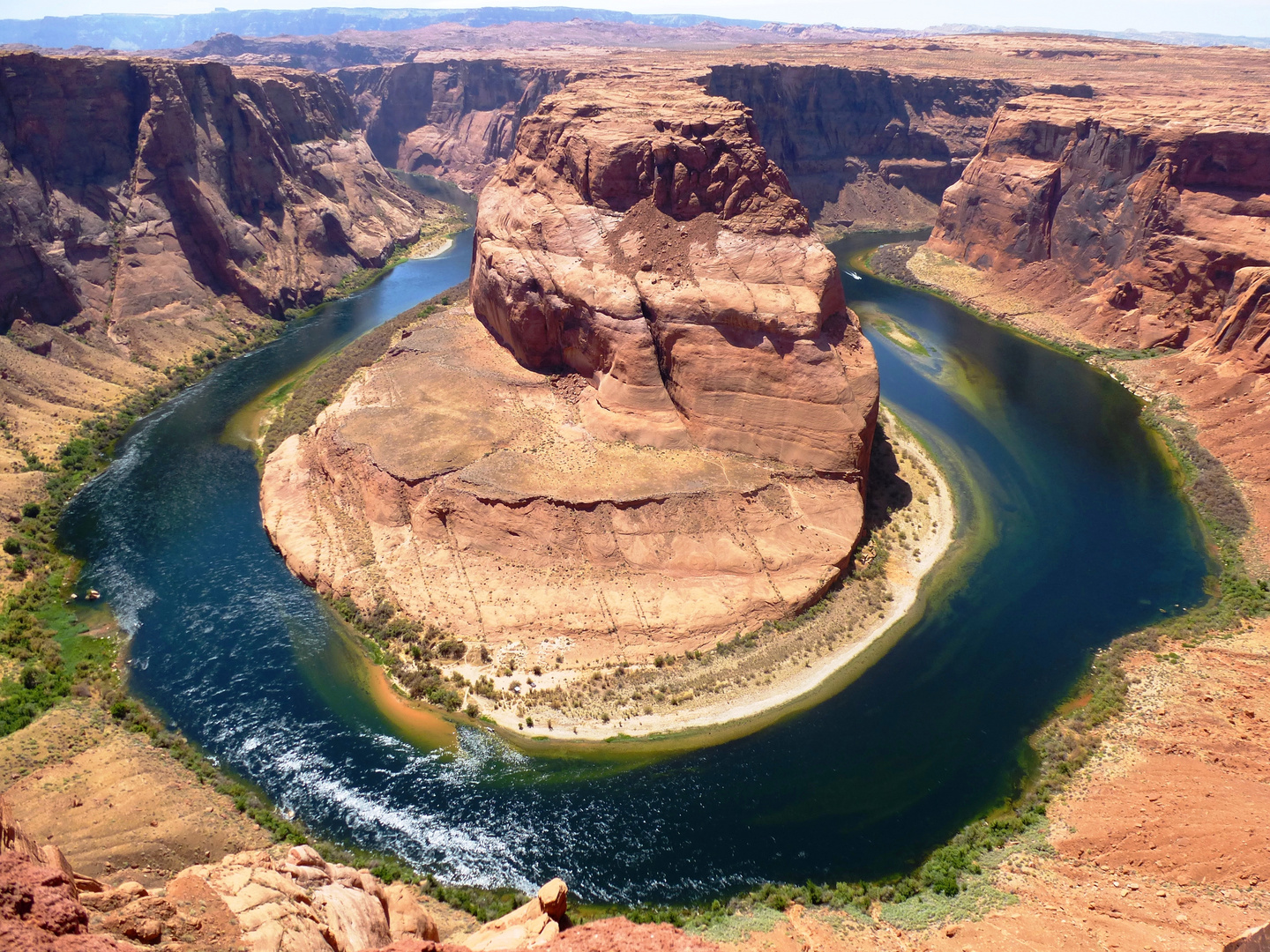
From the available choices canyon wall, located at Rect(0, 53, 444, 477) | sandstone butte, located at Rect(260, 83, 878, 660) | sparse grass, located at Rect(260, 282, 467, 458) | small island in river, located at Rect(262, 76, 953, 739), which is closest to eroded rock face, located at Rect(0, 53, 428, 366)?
canyon wall, located at Rect(0, 53, 444, 477)

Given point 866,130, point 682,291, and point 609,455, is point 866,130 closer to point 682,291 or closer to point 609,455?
point 682,291

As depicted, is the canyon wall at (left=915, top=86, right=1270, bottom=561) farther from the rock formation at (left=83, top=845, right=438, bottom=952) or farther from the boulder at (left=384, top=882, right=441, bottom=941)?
the rock formation at (left=83, top=845, right=438, bottom=952)

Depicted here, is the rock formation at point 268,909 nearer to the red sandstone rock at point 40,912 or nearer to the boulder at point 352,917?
the boulder at point 352,917

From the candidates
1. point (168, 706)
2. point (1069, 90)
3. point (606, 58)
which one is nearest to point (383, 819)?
point (168, 706)

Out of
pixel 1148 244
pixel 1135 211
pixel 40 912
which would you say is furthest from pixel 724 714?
pixel 1135 211

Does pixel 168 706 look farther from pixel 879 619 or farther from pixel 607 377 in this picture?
pixel 879 619

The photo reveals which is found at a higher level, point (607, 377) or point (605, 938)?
point (607, 377)
